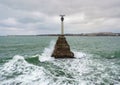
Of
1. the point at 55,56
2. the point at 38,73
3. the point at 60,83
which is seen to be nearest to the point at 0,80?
the point at 38,73

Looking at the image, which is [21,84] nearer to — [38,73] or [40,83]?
[40,83]

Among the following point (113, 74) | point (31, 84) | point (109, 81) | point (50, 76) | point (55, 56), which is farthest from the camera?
point (55, 56)

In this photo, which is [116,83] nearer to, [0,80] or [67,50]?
[0,80]

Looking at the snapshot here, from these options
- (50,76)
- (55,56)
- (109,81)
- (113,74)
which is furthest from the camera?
(55,56)

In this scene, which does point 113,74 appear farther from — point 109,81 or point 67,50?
point 67,50

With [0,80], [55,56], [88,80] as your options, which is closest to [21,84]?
[0,80]

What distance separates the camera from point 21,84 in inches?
466

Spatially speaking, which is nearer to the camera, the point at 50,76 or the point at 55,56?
the point at 50,76

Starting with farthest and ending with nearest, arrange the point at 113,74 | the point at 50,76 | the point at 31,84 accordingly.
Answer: the point at 113,74, the point at 50,76, the point at 31,84

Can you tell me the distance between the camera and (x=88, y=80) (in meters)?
12.9

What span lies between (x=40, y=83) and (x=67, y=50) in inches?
504

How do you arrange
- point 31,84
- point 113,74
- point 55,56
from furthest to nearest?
point 55,56
point 113,74
point 31,84

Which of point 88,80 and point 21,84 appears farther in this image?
point 88,80

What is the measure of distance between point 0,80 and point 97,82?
7653 millimetres
